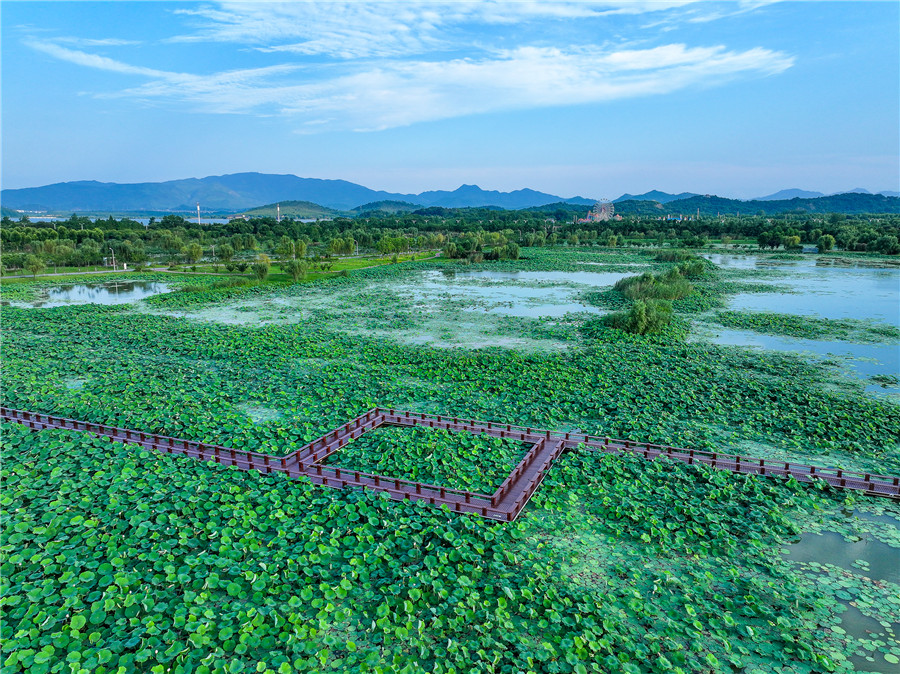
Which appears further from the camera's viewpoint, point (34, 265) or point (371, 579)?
point (34, 265)

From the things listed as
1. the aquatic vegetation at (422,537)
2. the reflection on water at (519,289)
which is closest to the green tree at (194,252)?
the reflection on water at (519,289)

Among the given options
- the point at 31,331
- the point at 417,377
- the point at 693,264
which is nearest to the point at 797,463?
the point at 417,377

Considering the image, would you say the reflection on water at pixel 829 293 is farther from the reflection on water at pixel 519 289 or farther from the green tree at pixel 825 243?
the green tree at pixel 825 243

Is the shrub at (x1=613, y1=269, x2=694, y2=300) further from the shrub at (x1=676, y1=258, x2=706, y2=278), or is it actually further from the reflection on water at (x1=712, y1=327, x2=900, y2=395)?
the reflection on water at (x1=712, y1=327, x2=900, y2=395)

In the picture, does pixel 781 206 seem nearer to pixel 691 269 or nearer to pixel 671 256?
pixel 671 256

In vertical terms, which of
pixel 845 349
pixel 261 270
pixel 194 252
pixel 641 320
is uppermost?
pixel 194 252

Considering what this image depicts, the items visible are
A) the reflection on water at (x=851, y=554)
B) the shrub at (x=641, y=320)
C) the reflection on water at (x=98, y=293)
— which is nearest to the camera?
the reflection on water at (x=851, y=554)

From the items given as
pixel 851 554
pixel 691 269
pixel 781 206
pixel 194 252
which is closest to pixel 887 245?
pixel 691 269

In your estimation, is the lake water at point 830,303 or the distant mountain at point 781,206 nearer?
the lake water at point 830,303
